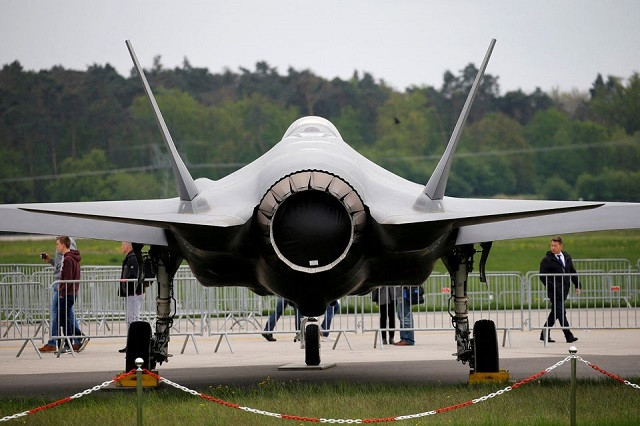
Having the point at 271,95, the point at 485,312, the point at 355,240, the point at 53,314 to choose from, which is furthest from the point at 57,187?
the point at 355,240

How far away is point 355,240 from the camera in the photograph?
398 inches

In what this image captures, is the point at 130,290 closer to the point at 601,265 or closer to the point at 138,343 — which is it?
the point at 138,343

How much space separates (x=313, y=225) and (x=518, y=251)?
36.0 m

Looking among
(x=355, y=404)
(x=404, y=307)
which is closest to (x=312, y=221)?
(x=355, y=404)

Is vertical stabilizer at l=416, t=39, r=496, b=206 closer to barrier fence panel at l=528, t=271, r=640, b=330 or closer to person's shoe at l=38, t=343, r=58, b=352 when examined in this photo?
barrier fence panel at l=528, t=271, r=640, b=330

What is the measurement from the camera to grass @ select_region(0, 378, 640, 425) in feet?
32.1

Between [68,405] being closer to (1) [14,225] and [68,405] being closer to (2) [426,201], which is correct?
(1) [14,225]

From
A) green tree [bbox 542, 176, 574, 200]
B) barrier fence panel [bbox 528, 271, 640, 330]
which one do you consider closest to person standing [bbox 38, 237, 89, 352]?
barrier fence panel [bbox 528, 271, 640, 330]

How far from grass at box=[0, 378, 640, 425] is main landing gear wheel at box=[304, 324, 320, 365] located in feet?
3.61

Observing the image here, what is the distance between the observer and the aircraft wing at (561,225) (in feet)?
39.7

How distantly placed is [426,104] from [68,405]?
47989 millimetres

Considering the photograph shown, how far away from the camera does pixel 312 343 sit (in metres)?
13.9

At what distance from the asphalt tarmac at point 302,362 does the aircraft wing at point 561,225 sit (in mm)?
1704

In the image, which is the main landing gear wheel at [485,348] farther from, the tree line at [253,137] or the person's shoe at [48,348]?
the tree line at [253,137]
